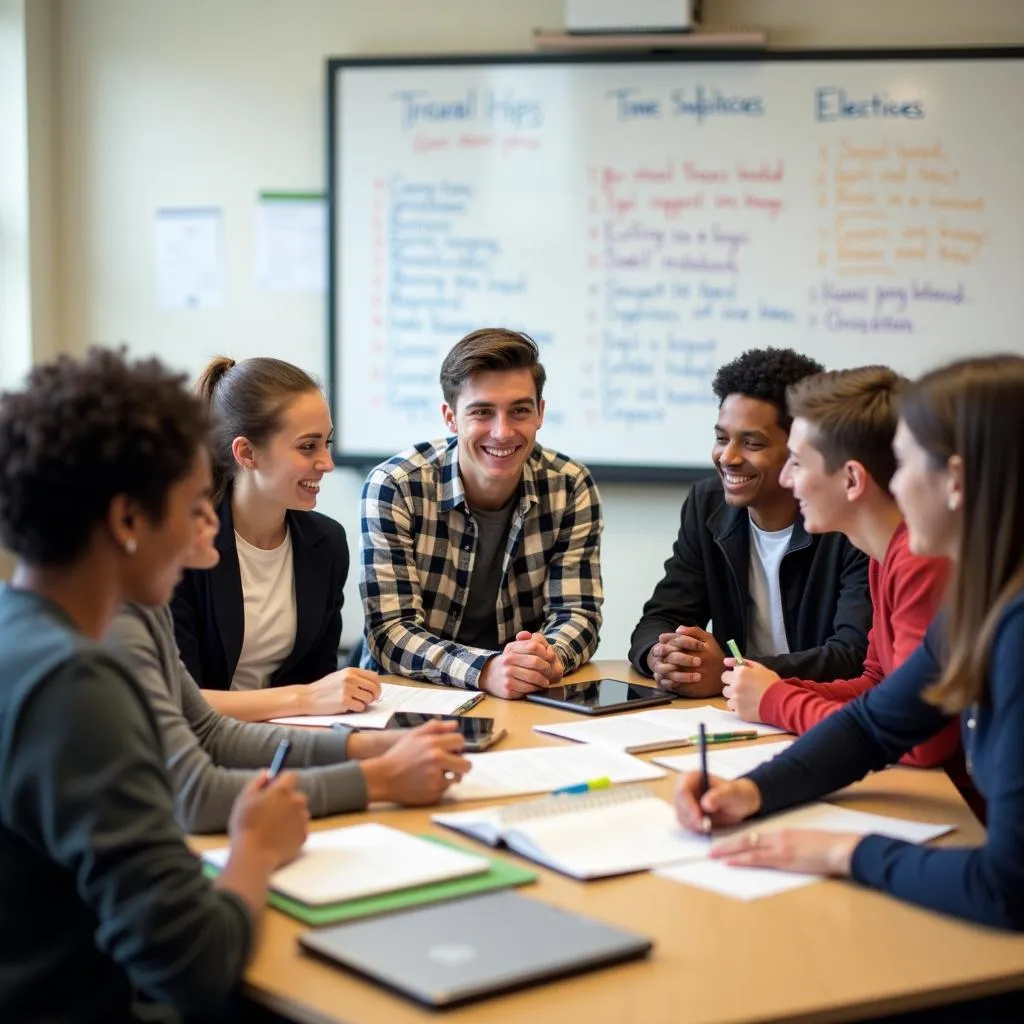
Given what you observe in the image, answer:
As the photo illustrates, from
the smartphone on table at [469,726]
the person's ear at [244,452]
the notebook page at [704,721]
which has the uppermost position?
the person's ear at [244,452]

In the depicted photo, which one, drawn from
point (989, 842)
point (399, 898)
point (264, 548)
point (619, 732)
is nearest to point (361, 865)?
point (399, 898)

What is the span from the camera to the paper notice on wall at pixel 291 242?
400cm

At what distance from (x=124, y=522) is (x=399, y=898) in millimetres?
454

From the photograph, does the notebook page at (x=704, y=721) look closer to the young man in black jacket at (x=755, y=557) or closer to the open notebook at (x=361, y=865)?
the young man in black jacket at (x=755, y=557)

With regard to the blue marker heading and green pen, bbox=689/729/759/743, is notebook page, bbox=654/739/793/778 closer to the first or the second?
green pen, bbox=689/729/759/743

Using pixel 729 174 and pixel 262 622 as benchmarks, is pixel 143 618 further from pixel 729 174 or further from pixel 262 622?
pixel 729 174

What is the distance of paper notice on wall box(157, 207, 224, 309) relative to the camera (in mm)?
4062

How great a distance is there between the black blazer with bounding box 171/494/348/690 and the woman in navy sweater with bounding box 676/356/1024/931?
41.3 inches

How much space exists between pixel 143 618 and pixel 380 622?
1.05 m

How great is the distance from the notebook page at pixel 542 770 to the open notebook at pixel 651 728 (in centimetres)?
6

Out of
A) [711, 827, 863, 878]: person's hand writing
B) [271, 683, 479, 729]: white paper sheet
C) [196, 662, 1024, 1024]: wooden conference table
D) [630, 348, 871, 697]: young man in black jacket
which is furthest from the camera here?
[630, 348, 871, 697]: young man in black jacket

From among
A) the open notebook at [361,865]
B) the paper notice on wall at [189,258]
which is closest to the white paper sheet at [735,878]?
the open notebook at [361,865]

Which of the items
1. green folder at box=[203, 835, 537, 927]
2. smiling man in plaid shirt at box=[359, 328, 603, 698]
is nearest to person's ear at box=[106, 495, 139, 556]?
green folder at box=[203, 835, 537, 927]

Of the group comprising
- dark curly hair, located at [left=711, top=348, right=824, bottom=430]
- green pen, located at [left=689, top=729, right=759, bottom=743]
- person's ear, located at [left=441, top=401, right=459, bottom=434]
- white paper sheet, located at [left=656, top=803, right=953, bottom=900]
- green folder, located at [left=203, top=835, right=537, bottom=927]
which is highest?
dark curly hair, located at [left=711, top=348, right=824, bottom=430]
